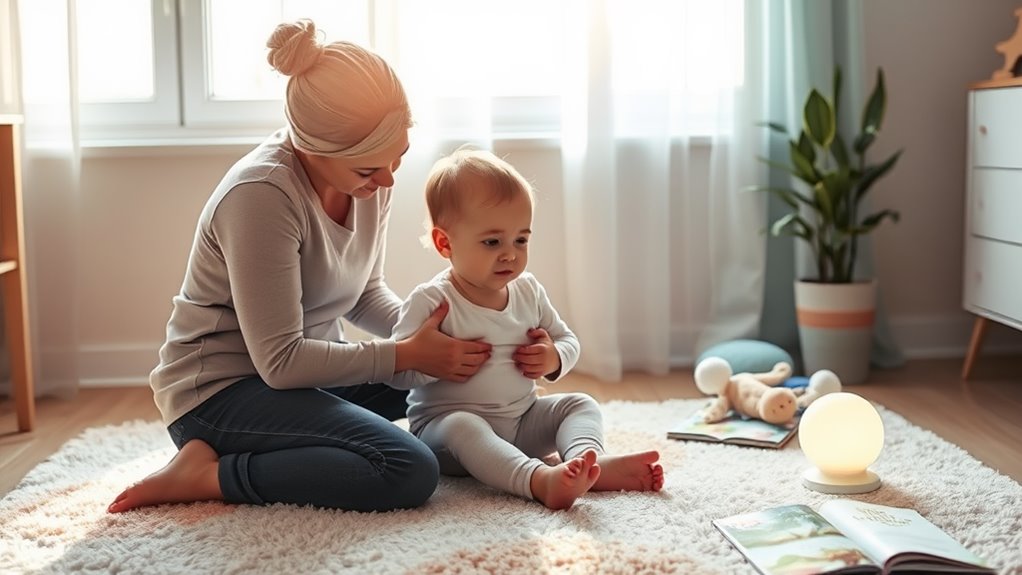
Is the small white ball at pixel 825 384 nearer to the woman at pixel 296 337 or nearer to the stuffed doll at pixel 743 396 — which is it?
the stuffed doll at pixel 743 396

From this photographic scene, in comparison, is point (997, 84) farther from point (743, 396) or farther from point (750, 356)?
point (743, 396)

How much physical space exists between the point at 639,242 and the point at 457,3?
2.64ft

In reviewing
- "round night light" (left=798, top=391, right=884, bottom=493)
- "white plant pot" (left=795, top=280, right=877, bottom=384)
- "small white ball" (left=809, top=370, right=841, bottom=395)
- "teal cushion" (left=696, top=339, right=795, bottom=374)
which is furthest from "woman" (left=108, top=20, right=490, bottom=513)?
"white plant pot" (left=795, top=280, right=877, bottom=384)

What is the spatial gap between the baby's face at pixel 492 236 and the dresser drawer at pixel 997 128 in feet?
4.67

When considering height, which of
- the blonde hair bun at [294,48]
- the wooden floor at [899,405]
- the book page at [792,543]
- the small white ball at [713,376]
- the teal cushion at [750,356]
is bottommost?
the wooden floor at [899,405]

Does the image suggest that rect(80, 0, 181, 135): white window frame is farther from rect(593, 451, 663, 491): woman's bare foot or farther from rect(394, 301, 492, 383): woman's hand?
rect(593, 451, 663, 491): woman's bare foot

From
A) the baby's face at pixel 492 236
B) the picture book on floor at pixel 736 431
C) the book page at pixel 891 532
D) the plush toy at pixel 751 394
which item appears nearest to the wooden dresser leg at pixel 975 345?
the plush toy at pixel 751 394

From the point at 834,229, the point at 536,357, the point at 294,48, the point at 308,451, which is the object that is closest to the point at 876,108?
the point at 834,229

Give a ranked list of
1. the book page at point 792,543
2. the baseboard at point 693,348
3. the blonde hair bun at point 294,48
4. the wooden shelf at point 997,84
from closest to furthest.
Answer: the book page at point 792,543 → the blonde hair bun at point 294,48 → the wooden shelf at point 997,84 → the baseboard at point 693,348

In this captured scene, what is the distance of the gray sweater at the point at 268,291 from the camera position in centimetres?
183

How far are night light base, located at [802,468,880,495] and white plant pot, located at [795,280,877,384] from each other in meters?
0.95

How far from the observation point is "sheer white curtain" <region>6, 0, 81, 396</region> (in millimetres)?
2912

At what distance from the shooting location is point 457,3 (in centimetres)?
305

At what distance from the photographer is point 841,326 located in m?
2.94
